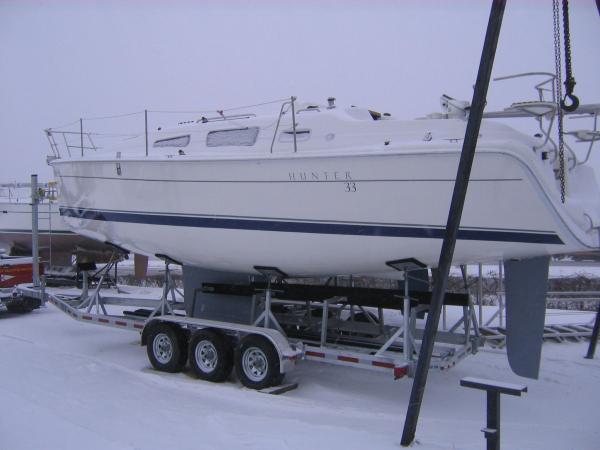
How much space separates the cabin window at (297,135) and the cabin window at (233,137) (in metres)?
0.37

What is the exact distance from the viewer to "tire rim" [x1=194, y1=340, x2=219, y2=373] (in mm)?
6221

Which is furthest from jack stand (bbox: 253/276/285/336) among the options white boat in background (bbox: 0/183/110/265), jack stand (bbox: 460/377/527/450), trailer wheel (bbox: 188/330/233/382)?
white boat in background (bbox: 0/183/110/265)

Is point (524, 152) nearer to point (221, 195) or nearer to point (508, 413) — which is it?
point (508, 413)

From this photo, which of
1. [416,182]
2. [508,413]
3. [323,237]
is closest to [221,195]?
[323,237]

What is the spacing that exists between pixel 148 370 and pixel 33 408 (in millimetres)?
2185

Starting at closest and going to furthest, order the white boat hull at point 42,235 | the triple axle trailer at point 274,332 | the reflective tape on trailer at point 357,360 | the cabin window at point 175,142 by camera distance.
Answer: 1. the reflective tape on trailer at point 357,360
2. the triple axle trailer at point 274,332
3. the cabin window at point 175,142
4. the white boat hull at point 42,235

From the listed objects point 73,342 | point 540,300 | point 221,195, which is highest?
point 221,195

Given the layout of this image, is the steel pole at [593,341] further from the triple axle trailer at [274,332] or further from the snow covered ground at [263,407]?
the triple axle trailer at [274,332]

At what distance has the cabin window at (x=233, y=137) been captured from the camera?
6.40 m

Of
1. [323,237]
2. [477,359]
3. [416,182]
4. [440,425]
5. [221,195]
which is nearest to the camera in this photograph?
[440,425]

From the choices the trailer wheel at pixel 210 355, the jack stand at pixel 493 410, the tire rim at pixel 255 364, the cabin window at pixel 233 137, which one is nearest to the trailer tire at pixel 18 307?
the trailer wheel at pixel 210 355

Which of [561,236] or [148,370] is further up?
[561,236]

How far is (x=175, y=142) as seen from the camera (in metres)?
7.09

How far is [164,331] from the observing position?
6.58 meters
